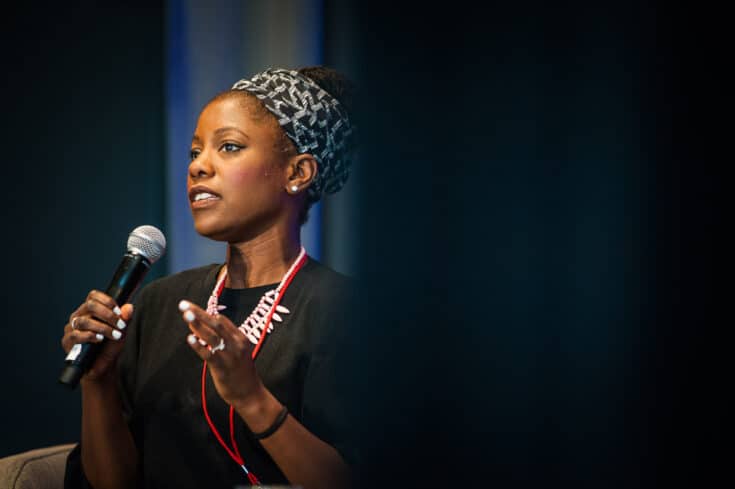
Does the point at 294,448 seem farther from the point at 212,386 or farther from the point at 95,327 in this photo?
the point at 95,327

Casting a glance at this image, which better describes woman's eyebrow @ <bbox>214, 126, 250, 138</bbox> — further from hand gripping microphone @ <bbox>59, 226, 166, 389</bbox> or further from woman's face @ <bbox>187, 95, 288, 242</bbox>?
hand gripping microphone @ <bbox>59, 226, 166, 389</bbox>

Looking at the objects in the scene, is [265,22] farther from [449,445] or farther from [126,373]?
[449,445]

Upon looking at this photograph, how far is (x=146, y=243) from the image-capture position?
121 cm

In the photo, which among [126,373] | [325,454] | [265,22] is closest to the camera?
[325,454]

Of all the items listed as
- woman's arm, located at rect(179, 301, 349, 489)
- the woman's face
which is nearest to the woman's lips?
the woman's face

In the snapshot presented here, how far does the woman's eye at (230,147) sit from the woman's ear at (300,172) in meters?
0.11

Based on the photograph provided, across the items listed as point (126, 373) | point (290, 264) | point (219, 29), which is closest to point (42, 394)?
point (126, 373)

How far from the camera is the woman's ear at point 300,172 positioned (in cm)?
141

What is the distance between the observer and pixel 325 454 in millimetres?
1201

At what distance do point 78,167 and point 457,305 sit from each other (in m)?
1.48

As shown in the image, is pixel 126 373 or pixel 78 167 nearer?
pixel 126 373

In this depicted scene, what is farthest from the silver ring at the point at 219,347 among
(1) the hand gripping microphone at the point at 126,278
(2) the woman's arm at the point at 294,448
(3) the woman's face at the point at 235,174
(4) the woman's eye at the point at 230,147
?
(4) the woman's eye at the point at 230,147

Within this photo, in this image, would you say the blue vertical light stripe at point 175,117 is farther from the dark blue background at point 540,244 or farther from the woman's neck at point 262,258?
the dark blue background at point 540,244

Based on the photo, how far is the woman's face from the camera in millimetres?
1346
